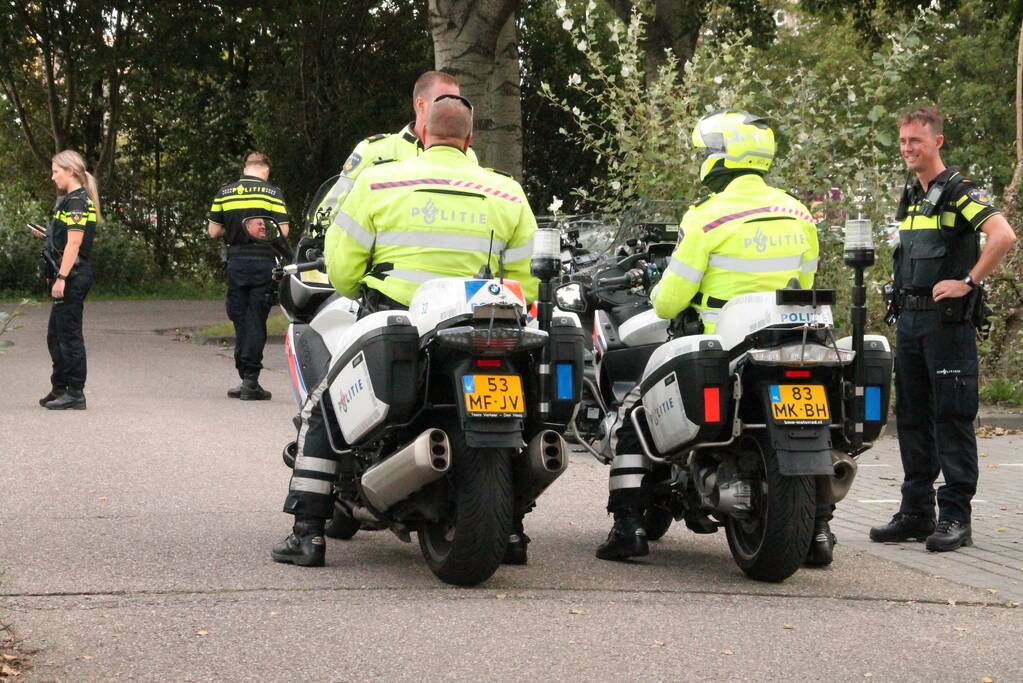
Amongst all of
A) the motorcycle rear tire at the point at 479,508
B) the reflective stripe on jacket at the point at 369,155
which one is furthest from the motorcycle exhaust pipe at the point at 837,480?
the reflective stripe on jacket at the point at 369,155

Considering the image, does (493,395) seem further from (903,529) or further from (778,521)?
(903,529)

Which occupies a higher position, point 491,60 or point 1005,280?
point 491,60

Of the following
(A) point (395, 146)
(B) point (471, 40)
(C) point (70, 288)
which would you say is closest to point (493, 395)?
(A) point (395, 146)

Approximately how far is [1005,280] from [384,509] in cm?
845

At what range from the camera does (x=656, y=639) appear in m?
5.45

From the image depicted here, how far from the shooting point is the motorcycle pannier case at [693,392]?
6.40 meters

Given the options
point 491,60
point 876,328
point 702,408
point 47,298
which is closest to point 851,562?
point 702,408

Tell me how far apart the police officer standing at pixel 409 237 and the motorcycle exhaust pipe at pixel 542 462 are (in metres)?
0.77

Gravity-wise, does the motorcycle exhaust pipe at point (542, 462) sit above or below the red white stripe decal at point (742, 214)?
below

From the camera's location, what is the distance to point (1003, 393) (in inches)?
527

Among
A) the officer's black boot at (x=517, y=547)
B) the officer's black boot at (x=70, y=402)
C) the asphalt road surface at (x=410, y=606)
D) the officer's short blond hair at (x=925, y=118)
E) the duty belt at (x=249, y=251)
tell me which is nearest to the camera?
the asphalt road surface at (x=410, y=606)

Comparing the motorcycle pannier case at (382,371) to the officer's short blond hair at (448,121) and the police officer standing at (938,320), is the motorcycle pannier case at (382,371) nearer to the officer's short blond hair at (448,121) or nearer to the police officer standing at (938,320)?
the officer's short blond hair at (448,121)

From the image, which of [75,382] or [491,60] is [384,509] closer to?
[75,382]

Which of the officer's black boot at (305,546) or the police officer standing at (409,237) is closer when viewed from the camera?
the police officer standing at (409,237)
